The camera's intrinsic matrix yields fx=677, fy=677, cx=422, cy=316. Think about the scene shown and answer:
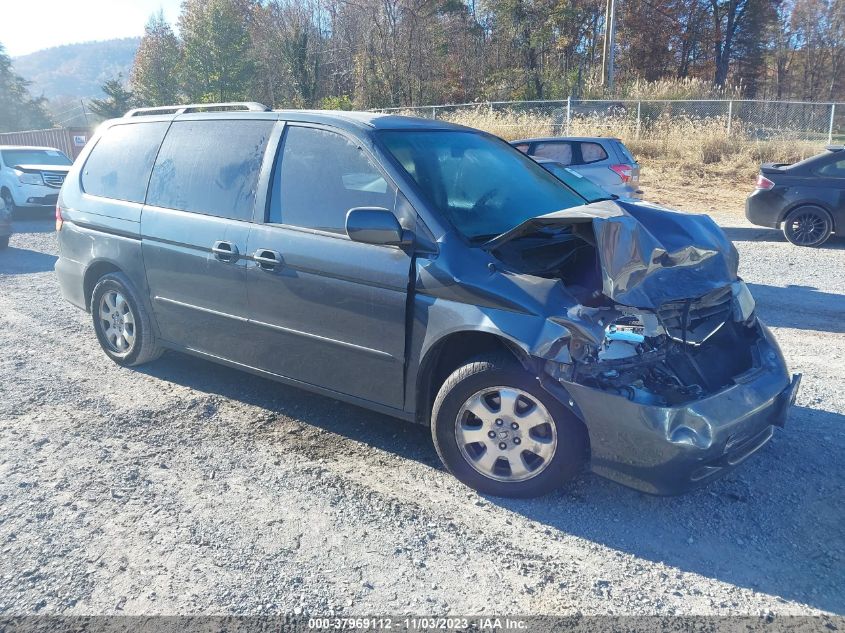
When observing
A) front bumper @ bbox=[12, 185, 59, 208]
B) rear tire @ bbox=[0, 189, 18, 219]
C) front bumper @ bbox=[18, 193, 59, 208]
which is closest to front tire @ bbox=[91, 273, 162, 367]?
front bumper @ bbox=[12, 185, 59, 208]

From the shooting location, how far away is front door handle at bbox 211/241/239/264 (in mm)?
4281

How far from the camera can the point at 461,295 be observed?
3459 mm

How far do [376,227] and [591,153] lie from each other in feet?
27.4

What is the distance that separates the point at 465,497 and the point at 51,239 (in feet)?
39.5

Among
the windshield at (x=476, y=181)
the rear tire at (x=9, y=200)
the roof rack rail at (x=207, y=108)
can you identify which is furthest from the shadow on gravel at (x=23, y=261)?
the windshield at (x=476, y=181)

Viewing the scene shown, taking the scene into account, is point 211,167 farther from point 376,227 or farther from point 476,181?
point 476,181

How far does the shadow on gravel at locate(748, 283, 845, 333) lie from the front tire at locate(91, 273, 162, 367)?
5.61 m

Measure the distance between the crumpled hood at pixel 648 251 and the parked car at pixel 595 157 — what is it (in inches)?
276

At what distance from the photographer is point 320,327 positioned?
13.1 ft

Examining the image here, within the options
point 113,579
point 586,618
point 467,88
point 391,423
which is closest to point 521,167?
point 391,423

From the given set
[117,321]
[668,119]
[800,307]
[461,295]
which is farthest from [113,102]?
[461,295]

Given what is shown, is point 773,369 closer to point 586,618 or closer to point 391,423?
point 586,618

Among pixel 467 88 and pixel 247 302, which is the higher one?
pixel 467 88

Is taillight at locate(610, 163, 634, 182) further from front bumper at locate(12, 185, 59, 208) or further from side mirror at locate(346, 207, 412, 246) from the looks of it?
front bumper at locate(12, 185, 59, 208)
